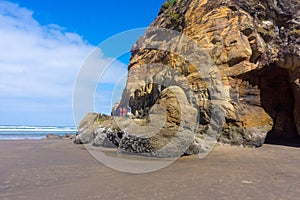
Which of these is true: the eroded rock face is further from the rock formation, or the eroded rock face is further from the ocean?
the ocean

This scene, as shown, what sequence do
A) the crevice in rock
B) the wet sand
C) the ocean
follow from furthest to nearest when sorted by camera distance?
1. the ocean
2. the crevice in rock
3. the wet sand

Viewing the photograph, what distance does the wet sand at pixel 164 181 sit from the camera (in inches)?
162

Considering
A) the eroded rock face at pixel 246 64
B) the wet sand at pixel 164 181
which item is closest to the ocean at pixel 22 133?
the eroded rock face at pixel 246 64

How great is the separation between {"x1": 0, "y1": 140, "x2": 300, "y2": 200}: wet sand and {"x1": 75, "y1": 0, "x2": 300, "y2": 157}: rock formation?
2447mm

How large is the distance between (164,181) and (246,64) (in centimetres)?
759

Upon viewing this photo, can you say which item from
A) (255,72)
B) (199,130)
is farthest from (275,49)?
(199,130)

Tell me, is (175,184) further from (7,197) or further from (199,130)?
(199,130)

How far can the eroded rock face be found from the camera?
1048cm

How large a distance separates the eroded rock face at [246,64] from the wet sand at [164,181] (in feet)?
11.3

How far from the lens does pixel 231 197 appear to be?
3.96m

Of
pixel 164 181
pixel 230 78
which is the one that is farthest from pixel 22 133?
pixel 164 181

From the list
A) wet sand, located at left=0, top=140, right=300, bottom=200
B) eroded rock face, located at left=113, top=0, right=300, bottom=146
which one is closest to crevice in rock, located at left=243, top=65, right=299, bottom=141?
eroded rock face, located at left=113, top=0, right=300, bottom=146

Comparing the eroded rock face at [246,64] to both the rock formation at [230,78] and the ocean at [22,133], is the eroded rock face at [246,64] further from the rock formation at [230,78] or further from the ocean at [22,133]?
the ocean at [22,133]

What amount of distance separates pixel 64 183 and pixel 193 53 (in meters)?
8.65
